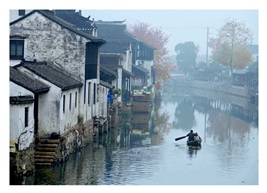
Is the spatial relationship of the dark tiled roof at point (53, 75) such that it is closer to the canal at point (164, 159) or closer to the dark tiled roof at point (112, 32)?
the canal at point (164, 159)

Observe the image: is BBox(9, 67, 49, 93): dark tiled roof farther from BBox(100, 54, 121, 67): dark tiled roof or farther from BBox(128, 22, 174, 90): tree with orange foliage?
BBox(128, 22, 174, 90): tree with orange foliage

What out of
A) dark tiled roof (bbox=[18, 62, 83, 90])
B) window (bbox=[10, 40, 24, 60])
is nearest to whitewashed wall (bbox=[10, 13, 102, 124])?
window (bbox=[10, 40, 24, 60])

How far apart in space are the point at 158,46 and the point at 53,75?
49.8 m

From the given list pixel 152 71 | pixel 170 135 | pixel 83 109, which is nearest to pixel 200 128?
pixel 170 135

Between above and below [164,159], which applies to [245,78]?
above

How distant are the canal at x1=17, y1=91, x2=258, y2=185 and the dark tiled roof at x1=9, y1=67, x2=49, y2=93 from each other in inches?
126

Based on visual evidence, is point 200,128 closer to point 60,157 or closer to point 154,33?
point 60,157

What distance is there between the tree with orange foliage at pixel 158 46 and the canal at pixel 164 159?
2799 cm

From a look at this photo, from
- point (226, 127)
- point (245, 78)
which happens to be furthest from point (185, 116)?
point (245, 78)

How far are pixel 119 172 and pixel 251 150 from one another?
966 centimetres

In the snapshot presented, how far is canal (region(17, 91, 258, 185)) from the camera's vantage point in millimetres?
23703

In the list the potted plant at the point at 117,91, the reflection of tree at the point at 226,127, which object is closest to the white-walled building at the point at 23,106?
the reflection of tree at the point at 226,127

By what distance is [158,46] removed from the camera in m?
77.3

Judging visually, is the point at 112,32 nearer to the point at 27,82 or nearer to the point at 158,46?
the point at 158,46
